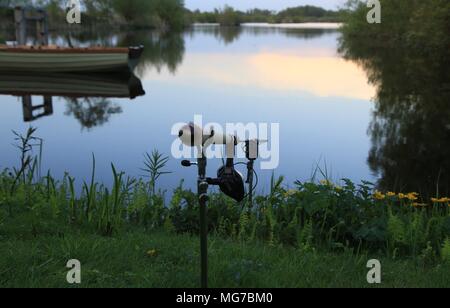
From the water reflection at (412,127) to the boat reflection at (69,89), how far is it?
11927mm

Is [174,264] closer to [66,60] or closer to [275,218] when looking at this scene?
[275,218]

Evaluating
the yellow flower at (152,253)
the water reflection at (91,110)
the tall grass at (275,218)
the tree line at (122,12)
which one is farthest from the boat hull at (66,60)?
the tree line at (122,12)

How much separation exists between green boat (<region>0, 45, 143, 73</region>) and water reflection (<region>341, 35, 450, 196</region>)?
15.2 metres

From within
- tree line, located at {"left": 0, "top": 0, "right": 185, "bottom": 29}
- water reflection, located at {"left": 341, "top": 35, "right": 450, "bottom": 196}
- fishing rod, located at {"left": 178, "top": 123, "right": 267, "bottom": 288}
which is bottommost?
water reflection, located at {"left": 341, "top": 35, "right": 450, "bottom": 196}

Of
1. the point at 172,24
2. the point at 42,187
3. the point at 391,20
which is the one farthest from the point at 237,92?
the point at 172,24

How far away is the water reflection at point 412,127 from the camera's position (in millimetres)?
12509

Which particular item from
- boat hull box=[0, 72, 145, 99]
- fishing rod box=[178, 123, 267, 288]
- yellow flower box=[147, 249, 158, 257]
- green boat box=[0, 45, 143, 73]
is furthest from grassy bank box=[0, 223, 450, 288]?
green boat box=[0, 45, 143, 73]

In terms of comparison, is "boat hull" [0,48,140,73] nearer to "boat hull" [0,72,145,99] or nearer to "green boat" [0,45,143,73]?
"green boat" [0,45,143,73]

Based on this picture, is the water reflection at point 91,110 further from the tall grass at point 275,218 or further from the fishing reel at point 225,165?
the fishing reel at point 225,165

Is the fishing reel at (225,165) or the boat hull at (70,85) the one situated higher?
the fishing reel at (225,165)

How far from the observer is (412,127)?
18516 millimetres

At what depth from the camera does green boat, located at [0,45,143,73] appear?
1219 inches

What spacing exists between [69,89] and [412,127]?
19136 millimetres
